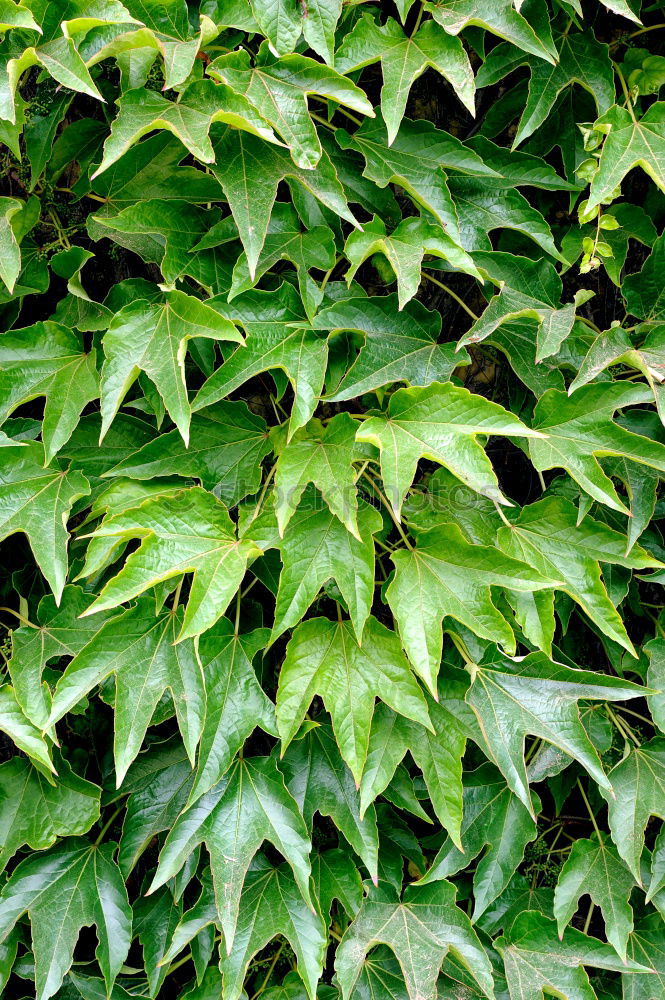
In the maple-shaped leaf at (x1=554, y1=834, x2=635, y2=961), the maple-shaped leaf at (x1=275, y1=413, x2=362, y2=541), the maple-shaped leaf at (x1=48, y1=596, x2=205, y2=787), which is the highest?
the maple-shaped leaf at (x1=275, y1=413, x2=362, y2=541)

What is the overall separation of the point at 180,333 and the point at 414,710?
2.36 feet

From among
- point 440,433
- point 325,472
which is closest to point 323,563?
point 325,472

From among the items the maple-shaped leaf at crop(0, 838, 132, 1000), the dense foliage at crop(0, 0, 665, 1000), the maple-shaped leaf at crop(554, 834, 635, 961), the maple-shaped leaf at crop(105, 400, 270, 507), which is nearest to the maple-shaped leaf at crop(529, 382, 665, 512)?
the dense foliage at crop(0, 0, 665, 1000)

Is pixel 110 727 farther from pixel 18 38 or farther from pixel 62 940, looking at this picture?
pixel 18 38

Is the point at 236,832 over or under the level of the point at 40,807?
over

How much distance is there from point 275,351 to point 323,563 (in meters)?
0.36

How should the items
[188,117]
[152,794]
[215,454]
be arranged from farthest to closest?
[152,794] < [215,454] < [188,117]

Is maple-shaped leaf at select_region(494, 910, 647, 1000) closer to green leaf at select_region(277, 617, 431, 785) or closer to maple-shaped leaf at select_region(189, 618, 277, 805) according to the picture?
green leaf at select_region(277, 617, 431, 785)

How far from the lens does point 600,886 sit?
5.08ft

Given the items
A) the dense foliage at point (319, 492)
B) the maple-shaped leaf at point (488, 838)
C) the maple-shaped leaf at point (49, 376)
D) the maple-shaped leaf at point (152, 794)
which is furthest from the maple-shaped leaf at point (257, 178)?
the maple-shaped leaf at point (488, 838)

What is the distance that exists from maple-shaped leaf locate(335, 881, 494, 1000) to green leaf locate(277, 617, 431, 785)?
0.40 m

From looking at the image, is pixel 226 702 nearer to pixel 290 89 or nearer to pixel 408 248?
pixel 408 248

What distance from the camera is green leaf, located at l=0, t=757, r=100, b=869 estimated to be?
1.47 m

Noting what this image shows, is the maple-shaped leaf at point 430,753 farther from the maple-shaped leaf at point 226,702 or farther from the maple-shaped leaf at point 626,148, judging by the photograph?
the maple-shaped leaf at point 626,148
